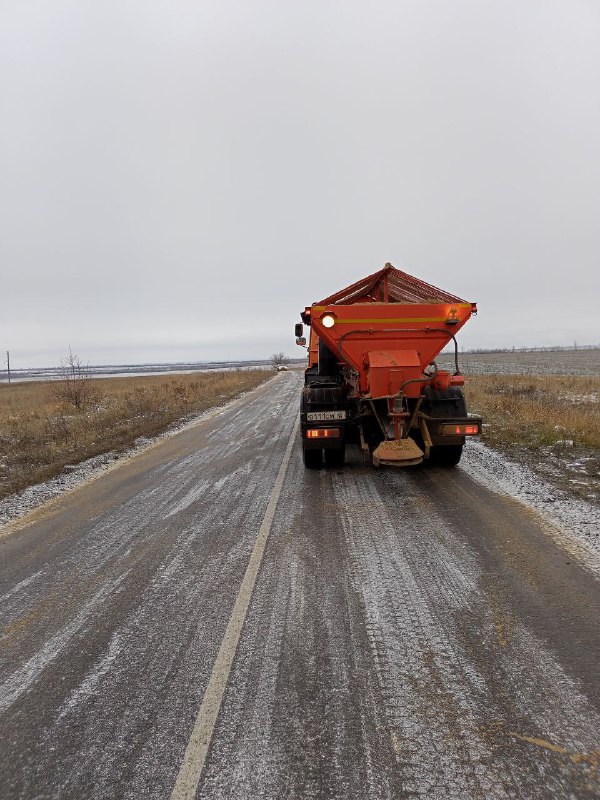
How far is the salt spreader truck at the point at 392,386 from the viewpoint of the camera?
6414 millimetres

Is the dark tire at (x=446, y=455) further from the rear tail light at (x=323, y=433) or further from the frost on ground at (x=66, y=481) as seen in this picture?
the frost on ground at (x=66, y=481)

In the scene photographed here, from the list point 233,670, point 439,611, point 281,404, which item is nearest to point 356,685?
point 233,670

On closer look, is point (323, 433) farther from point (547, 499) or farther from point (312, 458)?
point (547, 499)

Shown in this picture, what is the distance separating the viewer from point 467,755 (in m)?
2.03

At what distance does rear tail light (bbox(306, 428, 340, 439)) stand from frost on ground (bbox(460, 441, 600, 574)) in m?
2.14

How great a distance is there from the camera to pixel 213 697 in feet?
7.97

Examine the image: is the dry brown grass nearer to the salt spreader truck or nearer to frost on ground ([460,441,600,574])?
frost on ground ([460,441,600,574])

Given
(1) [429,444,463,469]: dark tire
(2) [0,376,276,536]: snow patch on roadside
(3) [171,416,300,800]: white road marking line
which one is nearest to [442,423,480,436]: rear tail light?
(1) [429,444,463,469]: dark tire

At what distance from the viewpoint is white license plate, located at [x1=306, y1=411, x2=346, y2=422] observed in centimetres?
691

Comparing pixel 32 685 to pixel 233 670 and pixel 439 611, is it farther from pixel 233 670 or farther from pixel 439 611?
pixel 439 611

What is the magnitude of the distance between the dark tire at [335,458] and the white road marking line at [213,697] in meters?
3.39

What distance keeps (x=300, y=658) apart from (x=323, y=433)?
439 centimetres

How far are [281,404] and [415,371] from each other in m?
11.4

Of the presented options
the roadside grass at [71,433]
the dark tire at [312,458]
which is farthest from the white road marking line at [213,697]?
the roadside grass at [71,433]
